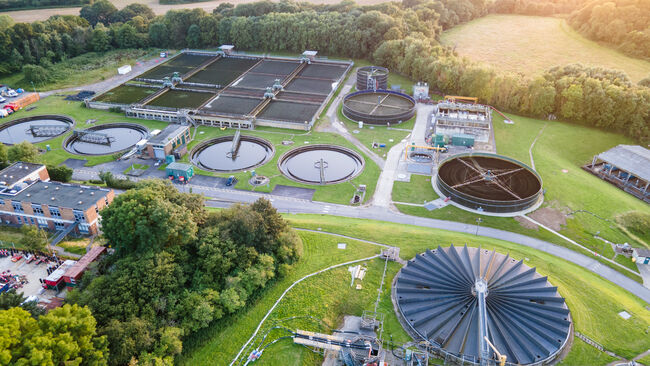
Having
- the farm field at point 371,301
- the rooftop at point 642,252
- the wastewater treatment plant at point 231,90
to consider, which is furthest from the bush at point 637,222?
the wastewater treatment plant at point 231,90

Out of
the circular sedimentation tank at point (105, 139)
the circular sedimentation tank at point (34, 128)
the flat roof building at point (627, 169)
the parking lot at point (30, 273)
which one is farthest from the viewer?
the circular sedimentation tank at point (34, 128)

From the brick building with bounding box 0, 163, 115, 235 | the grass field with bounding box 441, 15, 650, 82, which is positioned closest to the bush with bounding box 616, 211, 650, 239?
the grass field with bounding box 441, 15, 650, 82

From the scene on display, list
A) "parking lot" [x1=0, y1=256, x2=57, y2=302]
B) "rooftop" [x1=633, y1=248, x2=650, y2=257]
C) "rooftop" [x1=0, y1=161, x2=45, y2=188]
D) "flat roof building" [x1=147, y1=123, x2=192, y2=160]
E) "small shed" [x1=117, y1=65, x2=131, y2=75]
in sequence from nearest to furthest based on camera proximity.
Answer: "parking lot" [x1=0, y1=256, x2=57, y2=302] → "rooftop" [x1=633, y1=248, x2=650, y2=257] → "rooftop" [x1=0, y1=161, x2=45, y2=188] → "flat roof building" [x1=147, y1=123, x2=192, y2=160] → "small shed" [x1=117, y1=65, x2=131, y2=75]

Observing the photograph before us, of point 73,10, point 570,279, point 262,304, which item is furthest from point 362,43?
point 73,10

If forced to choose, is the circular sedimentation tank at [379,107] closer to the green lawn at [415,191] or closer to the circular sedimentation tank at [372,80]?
the circular sedimentation tank at [372,80]

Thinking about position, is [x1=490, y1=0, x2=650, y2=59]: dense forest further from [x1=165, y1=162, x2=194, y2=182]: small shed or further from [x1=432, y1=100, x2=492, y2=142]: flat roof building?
[x1=165, y1=162, x2=194, y2=182]: small shed

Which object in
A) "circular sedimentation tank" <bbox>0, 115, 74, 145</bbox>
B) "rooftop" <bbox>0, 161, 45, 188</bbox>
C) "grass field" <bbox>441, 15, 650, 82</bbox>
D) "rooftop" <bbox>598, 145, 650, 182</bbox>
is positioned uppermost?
"grass field" <bbox>441, 15, 650, 82</bbox>

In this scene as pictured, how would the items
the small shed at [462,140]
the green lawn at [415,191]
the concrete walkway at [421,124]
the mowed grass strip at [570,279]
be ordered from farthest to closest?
1. the concrete walkway at [421,124]
2. the small shed at [462,140]
3. the green lawn at [415,191]
4. the mowed grass strip at [570,279]

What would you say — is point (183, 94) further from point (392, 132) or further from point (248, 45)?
point (392, 132)
